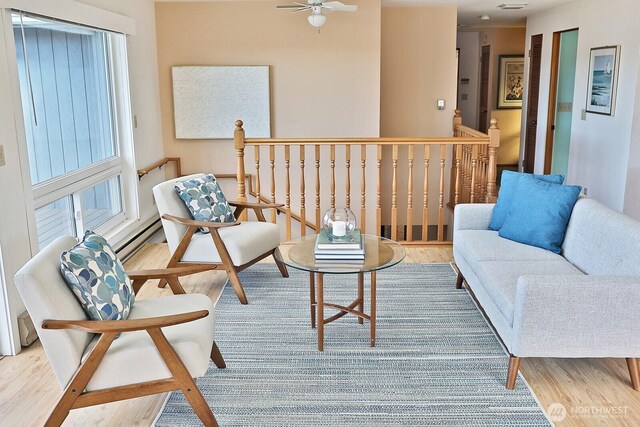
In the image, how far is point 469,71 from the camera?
10242mm

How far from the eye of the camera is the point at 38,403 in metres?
2.71

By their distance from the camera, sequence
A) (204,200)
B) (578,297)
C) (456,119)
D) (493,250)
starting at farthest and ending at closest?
(456,119)
(204,200)
(493,250)
(578,297)

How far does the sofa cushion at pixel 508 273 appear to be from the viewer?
9.23ft

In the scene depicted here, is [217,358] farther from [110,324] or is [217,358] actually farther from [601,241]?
[601,241]

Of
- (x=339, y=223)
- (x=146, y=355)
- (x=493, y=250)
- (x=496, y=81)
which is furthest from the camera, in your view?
(x=496, y=81)

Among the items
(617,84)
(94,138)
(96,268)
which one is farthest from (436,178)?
(96,268)

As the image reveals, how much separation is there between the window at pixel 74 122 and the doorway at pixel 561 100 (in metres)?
5.06

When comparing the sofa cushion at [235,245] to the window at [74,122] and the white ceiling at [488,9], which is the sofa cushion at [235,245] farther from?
the white ceiling at [488,9]

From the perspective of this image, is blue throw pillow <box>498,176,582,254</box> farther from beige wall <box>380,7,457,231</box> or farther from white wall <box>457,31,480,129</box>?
white wall <box>457,31,480,129</box>

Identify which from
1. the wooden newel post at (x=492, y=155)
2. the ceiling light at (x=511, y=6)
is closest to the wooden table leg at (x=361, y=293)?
the wooden newel post at (x=492, y=155)

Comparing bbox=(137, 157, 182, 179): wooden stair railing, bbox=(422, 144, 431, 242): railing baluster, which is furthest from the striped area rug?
bbox=(137, 157, 182, 179): wooden stair railing

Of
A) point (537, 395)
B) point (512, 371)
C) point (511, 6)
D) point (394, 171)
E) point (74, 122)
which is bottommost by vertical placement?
point (537, 395)

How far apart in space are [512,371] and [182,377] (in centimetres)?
148

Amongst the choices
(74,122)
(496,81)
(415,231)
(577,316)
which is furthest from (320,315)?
(496,81)
